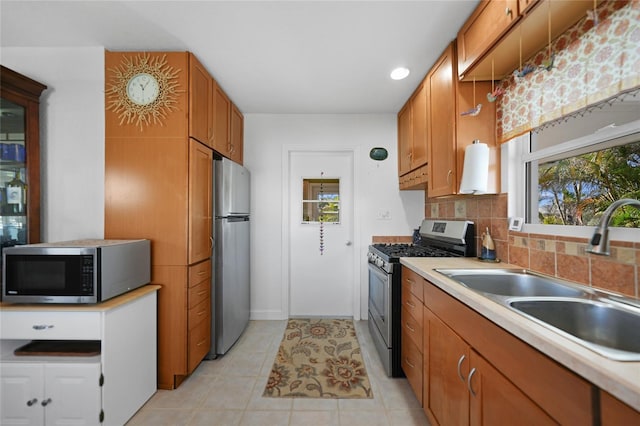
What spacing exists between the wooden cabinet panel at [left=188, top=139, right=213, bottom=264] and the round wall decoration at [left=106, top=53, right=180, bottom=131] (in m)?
0.33

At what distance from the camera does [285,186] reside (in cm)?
308

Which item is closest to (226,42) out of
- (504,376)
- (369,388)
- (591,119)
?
(591,119)

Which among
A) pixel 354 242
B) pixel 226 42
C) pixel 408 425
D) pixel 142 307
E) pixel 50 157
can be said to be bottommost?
pixel 408 425

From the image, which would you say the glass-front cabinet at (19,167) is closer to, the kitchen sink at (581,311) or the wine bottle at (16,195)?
the wine bottle at (16,195)

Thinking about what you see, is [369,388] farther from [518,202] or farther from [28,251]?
[28,251]

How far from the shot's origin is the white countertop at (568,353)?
518 millimetres

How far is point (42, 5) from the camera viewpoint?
152 cm

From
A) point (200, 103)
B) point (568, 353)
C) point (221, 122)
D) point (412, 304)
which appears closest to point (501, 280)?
point (412, 304)

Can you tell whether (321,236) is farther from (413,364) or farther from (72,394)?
(72,394)

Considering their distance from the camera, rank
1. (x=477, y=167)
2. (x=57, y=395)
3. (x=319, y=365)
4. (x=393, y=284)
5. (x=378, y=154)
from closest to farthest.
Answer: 1. (x=57, y=395)
2. (x=477, y=167)
3. (x=393, y=284)
4. (x=319, y=365)
5. (x=378, y=154)

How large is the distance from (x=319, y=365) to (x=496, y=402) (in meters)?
1.54

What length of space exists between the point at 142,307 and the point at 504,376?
1.96 meters

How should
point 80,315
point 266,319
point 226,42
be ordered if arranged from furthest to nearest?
point 266,319, point 226,42, point 80,315

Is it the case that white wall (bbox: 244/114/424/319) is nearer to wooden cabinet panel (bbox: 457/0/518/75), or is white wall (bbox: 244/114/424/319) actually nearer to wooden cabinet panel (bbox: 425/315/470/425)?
wooden cabinet panel (bbox: 457/0/518/75)
